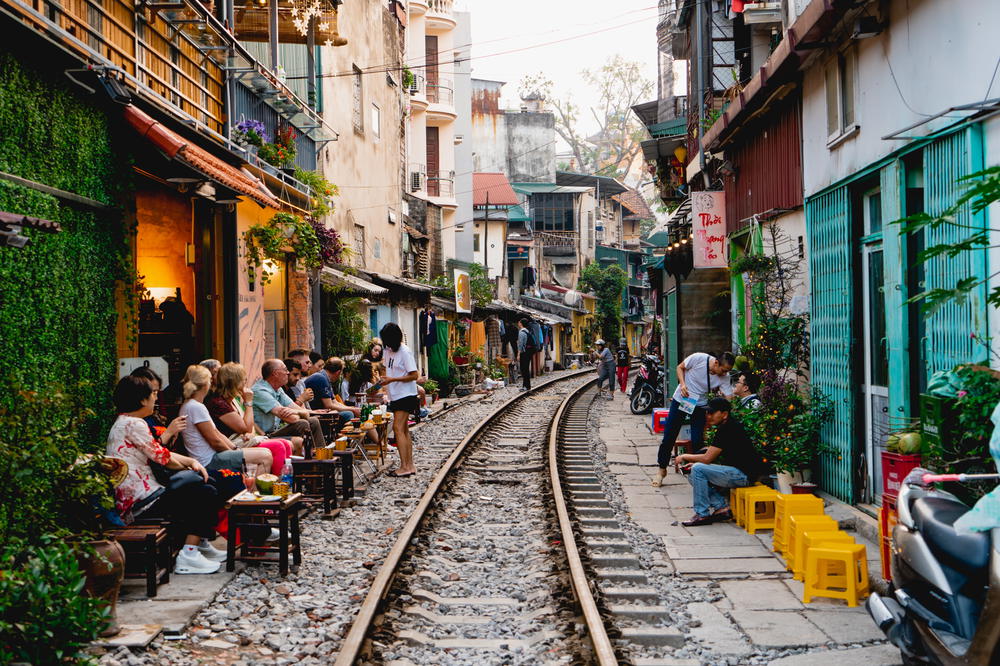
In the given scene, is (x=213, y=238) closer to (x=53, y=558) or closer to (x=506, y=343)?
(x=53, y=558)

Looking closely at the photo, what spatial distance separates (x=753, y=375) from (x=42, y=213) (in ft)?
27.2

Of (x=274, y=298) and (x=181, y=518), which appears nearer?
(x=181, y=518)

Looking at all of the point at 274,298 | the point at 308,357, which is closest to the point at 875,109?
the point at 308,357

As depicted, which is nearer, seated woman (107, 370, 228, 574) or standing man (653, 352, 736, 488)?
seated woman (107, 370, 228, 574)

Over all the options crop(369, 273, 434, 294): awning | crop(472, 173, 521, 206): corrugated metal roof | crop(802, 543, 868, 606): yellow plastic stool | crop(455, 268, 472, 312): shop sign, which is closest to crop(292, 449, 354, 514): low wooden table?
crop(802, 543, 868, 606): yellow plastic stool

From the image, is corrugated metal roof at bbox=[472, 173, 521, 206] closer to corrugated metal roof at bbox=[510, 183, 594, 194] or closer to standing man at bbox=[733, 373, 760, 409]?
corrugated metal roof at bbox=[510, 183, 594, 194]

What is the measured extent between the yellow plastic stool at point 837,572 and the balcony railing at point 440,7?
35.0 meters

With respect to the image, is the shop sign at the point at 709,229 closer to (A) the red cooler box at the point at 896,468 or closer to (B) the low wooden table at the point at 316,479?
(B) the low wooden table at the point at 316,479

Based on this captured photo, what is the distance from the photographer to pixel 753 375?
12250mm

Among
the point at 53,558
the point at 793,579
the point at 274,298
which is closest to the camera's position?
the point at 53,558

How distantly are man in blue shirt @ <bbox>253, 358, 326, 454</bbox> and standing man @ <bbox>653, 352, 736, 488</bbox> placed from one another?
14.0ft

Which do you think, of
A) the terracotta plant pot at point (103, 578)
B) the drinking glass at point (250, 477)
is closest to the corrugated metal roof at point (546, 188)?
the drinking glass at point (250, 477)

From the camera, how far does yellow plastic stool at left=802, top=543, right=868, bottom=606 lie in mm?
6484

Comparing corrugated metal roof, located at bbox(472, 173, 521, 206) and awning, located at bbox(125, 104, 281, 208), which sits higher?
corrugated metal roof, located at bbox(472, 173, 521, 206)
